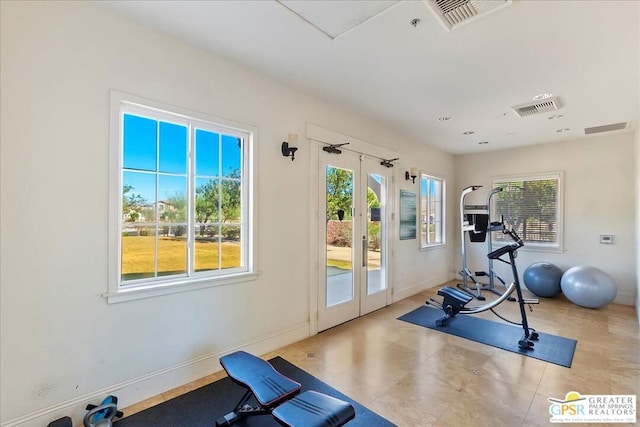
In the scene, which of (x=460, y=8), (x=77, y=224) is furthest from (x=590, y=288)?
(x=77, y=224)

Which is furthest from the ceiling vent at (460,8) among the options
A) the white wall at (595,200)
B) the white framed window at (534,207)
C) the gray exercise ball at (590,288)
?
the white wall at (595,200)

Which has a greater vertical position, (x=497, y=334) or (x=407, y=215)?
(x=407, y=215)

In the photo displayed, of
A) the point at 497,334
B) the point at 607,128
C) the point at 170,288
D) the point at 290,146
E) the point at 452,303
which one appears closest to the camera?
the point at 170,288

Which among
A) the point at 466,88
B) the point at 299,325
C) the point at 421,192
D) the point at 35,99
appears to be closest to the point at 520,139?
the point at 421,192

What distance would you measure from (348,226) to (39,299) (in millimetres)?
3091

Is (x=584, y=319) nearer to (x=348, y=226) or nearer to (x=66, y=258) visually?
(x=348, y=226)

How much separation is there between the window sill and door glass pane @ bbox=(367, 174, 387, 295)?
6.67 feet

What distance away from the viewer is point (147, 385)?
7.68 ft

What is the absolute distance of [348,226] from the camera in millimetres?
4117

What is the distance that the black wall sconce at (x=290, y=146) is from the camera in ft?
10.6

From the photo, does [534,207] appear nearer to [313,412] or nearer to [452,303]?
[452,303]

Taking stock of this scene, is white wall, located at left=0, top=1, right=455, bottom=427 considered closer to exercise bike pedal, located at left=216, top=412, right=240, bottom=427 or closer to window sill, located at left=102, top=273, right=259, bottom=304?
window sill, located at left=102, top=273, right=259, bottom=304

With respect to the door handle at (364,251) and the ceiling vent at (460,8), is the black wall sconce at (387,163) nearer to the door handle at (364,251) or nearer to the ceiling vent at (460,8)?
the door handle at (364,251)

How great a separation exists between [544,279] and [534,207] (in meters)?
1.48
